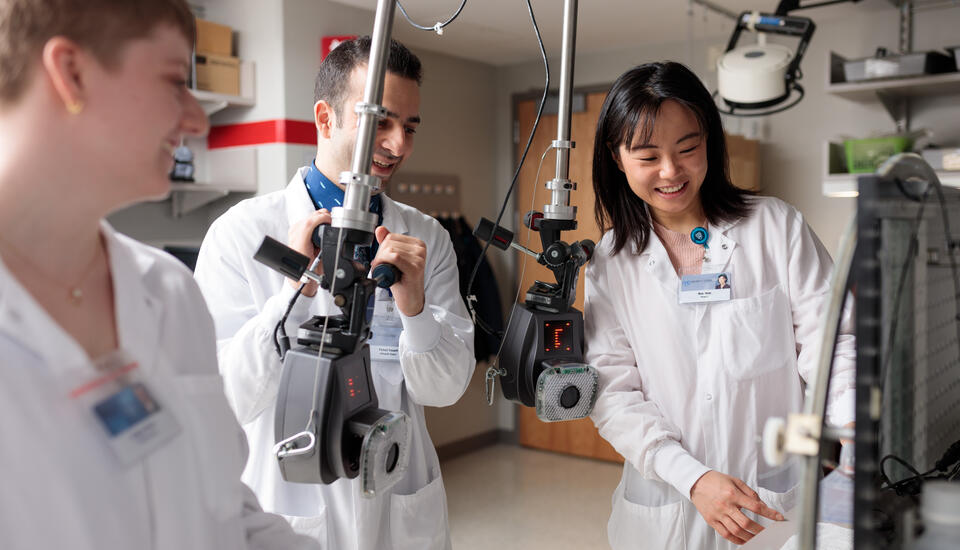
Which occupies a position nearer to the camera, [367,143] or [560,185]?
[367,143]

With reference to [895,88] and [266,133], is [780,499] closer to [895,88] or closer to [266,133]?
[895,88]

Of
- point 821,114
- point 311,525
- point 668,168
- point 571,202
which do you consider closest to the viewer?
point 311,525

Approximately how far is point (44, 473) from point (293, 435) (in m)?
0.35

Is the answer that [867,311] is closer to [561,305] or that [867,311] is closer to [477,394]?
[561,305]

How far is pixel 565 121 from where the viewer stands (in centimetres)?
135

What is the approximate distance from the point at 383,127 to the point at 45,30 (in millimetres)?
875

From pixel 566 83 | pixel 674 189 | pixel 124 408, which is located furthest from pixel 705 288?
pixel 124 408

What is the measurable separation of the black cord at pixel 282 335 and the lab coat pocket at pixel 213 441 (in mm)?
271

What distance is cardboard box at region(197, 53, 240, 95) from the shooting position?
3459 mm

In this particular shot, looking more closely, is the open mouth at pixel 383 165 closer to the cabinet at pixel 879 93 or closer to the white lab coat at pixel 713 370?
the white lab coat at pixel 713 370

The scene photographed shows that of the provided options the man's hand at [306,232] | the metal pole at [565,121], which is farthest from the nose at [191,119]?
the metal pole at [565,121]

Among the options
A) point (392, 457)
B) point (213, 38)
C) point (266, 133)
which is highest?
point (213, 38)

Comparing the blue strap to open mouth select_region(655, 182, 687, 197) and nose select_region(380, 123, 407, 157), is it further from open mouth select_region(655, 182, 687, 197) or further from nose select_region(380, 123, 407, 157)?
open mouth select_region(655, 182, 687, 197)

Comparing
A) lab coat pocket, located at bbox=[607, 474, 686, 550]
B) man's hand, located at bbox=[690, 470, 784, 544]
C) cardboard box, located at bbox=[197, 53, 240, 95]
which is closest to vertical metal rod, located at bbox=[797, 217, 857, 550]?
man's hand, located at bbox=[690, 470, 784, 544]
